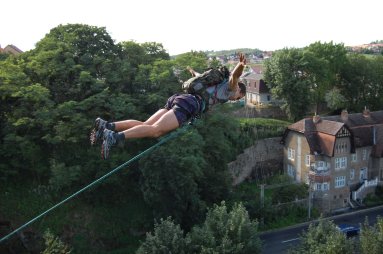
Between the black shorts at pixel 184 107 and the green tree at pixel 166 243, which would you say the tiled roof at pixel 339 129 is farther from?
the black shorts at pixel 184 107

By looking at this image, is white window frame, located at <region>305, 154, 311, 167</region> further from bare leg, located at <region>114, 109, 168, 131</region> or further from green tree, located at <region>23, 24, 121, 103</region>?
bare leg, located at <region>114, 109, 168, 131</region>

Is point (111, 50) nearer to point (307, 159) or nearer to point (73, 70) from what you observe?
point (73, 70)

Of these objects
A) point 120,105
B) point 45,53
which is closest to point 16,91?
point 45,53

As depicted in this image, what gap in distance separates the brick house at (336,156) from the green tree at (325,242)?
11.6m

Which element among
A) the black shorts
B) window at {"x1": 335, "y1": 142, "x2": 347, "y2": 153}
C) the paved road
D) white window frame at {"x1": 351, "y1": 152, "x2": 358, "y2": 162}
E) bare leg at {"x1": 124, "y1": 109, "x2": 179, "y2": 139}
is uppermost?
the black shorts

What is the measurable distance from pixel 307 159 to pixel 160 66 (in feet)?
45.2

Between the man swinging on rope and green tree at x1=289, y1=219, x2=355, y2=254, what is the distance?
12.0 meters

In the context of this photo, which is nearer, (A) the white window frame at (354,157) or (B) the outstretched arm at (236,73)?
(B) the outstretched arm at (236,73)

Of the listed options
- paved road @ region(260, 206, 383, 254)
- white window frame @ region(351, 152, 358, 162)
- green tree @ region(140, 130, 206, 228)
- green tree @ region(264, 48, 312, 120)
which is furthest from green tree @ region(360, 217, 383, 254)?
green tree @ region(264, 48, 312, 120)

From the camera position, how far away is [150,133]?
22.4 ft

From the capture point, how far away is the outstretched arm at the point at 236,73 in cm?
801

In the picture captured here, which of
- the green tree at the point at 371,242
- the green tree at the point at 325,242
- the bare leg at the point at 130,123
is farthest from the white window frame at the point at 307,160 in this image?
the bare leg at the point at 130,123

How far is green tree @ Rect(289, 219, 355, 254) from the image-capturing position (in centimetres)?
1806

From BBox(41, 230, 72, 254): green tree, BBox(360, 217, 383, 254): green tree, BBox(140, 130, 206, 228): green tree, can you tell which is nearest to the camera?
BBox(41, 230, 72, 254): green tree
